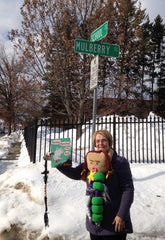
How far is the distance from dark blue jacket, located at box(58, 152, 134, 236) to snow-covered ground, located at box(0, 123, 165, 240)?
5.02ft

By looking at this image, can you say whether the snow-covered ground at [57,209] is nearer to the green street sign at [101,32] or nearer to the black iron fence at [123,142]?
the black iron fence at [123,142]

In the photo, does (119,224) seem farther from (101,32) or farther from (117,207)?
(101,32)

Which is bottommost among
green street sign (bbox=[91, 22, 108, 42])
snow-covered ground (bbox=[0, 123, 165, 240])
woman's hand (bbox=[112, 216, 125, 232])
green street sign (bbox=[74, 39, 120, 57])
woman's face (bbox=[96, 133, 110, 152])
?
snow-covered ground (bbox=[0, 123, 165, 240])

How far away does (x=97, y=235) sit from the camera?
6.27 ft

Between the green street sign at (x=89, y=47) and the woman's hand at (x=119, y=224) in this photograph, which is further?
the green street sign at (x=89, y=47)

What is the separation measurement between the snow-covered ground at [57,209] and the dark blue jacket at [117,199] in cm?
153

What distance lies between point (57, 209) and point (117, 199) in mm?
2094

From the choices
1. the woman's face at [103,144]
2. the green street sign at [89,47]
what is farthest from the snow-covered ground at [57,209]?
the green street sign at [89,47]

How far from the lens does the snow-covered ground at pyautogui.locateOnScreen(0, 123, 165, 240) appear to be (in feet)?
10.4

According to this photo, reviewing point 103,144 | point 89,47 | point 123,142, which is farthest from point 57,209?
point 123,142

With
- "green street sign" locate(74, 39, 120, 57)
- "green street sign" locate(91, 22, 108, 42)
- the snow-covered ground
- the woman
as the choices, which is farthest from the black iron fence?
the woman

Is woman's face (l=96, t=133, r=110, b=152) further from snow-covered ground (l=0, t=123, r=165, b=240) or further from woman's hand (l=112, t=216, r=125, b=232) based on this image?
snow-covered ground (l=0, t=123, r=165, b=240)

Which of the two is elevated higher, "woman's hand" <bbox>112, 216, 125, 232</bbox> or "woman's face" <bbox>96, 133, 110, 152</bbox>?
"woman's face" <bbox>96, 133, 110, 152</bbox>

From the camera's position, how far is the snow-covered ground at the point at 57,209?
318 centimetres
